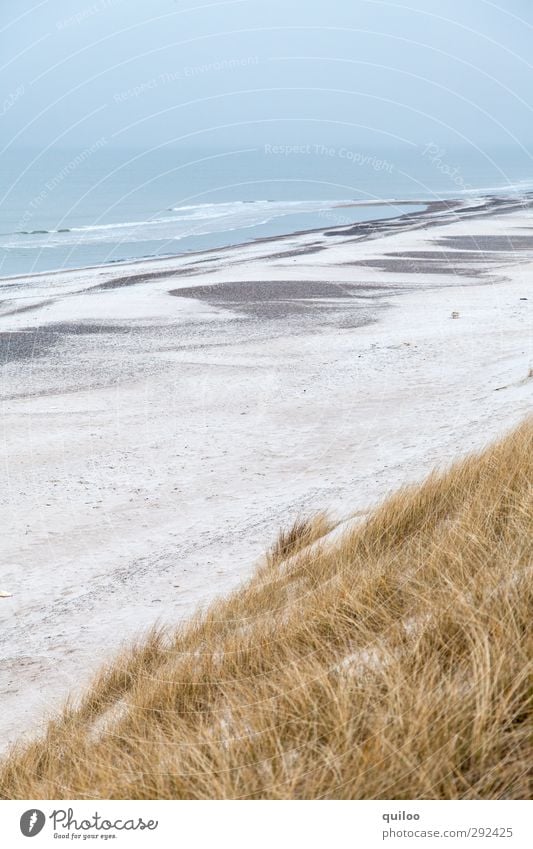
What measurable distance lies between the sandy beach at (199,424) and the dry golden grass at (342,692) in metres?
1.23

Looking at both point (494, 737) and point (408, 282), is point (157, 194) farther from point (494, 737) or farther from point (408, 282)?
Result: point (494, 737)

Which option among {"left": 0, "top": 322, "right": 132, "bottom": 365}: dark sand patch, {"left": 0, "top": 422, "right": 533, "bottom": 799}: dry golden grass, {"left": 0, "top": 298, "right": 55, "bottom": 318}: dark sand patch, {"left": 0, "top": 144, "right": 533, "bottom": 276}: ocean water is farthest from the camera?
{"left": 0, "top": 144, "right": 533, "bottom": 276}: ocean water

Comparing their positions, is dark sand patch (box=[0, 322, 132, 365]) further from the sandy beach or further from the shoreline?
the shoreline

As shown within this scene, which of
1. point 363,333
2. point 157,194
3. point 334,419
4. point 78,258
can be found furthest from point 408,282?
point 157,194

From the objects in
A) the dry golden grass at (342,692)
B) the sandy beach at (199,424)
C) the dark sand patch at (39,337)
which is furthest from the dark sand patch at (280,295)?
the dry golden grass at (342,692)

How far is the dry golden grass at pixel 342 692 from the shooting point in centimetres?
277

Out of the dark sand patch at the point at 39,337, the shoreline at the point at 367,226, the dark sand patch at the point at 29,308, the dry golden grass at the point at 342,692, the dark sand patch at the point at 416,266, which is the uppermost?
the shoreline at the point at 367,226

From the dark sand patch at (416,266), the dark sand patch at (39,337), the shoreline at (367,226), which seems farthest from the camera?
the shoreline at (367,226)

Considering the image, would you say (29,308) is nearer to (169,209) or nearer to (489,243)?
(489,243)

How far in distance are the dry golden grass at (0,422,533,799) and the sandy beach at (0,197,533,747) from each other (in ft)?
4.04

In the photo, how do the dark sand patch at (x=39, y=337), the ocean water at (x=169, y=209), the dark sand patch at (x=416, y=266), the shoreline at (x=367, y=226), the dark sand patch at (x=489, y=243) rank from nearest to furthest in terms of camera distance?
1. the dark sand patch at (x=39, y=337)
2. the dark sand patch at (x=416, y=266)
3. the dark sand patch at (x=489, y=243)
4. the shoreline at (x=367, y=226)
5. the ocean water at (x=169, y=209)

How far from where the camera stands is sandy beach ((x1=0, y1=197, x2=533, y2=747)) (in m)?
7.29

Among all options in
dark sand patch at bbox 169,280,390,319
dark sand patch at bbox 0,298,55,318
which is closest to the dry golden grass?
dark sand patch at bbox 169,280,390,319

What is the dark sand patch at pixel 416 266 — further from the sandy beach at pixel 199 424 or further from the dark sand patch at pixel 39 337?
the dark sand patch at pixel 39 337
